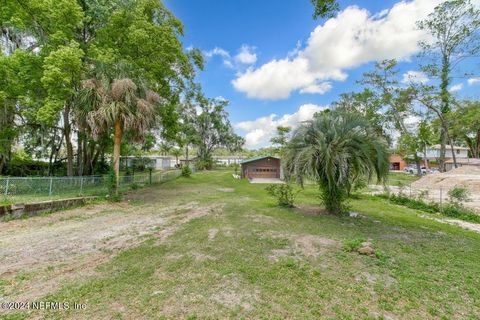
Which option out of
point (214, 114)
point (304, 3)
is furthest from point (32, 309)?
point (214, 114)

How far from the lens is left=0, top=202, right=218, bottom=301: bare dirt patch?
11.3 ft

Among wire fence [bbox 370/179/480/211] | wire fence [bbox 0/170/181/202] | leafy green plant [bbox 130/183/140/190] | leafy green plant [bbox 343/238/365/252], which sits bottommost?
wire fence [bbox 370/179/480/211]

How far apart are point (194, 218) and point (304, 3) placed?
22.1ft

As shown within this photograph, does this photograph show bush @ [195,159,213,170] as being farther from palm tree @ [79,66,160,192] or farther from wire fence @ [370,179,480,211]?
wire fence @ [370,179,480,211]

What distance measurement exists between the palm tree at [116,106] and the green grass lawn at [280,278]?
5915mm

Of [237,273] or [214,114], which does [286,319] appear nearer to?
[237,273]

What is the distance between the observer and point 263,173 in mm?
25250

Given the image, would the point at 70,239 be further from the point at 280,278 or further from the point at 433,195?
the point at 433,195

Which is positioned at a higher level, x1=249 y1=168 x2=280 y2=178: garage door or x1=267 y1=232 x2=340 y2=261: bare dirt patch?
x1=249 y1=168 x2=280 y2=178: garage door

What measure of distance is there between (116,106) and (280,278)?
9397 millimetres

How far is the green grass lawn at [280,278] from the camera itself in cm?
270

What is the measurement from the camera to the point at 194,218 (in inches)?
286

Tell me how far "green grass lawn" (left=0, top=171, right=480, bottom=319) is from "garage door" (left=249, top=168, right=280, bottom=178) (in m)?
19.2

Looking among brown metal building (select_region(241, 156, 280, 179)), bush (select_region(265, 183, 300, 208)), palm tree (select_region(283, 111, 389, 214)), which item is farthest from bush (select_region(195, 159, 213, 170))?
palm tree (select_region(283, 111, 389, 214))
